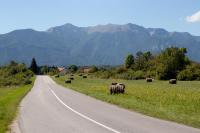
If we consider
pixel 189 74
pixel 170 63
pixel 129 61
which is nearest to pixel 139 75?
pixel 170 63

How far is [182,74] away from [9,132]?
74.2m

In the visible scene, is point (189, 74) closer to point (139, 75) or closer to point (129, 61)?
point (139, 75)

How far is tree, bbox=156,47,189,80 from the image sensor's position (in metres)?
95.3

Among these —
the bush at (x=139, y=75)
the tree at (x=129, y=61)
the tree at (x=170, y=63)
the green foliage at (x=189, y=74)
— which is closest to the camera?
the green foliage at (x=189, y=74)

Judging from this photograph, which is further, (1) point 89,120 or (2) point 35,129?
(1) point 89,120

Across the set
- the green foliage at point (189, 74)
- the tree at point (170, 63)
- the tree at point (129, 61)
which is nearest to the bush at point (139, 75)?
the tree at point (170, 63)

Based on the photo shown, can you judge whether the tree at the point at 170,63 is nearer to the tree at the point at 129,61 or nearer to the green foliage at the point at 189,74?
the green foliage at the point at 189,74

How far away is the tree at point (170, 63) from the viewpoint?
9531 cm

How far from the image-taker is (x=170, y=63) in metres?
97.2

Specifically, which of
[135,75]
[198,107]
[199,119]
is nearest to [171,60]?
[135,75]

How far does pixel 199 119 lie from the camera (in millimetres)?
20906

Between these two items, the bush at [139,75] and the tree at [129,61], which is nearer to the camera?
the bush at [139,75]

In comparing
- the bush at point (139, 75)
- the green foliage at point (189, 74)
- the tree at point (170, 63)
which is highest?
the tree at point (170, 63)

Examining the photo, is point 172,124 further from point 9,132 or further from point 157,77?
point 157,77
